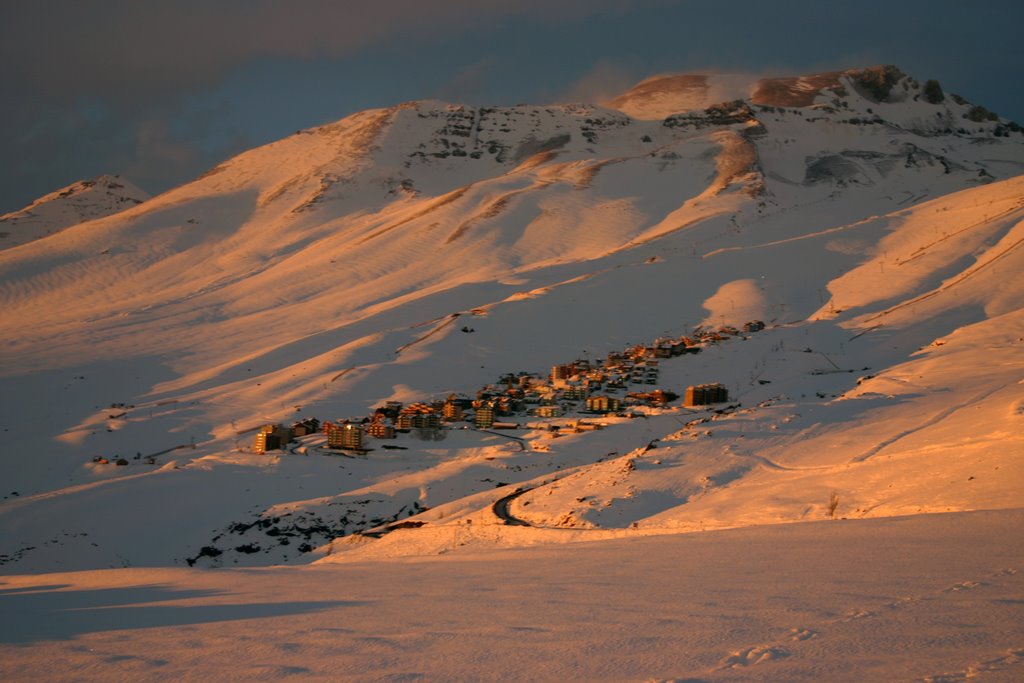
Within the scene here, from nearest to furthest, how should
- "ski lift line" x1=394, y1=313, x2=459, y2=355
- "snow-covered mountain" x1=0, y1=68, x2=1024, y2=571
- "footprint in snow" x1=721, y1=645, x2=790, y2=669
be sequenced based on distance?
"footprint in snow" x1=721, y1=645, x2=790, y2=669 → "snow-covered mountain" x1=0, y1=68, x2=1024, y2=571 → "ski lift line" x1=394, y1=313, x2=459, y2=355

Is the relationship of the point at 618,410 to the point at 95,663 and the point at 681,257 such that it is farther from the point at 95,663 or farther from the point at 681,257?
the point at 95,663

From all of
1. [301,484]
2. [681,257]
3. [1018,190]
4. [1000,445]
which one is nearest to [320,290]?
[681,257]

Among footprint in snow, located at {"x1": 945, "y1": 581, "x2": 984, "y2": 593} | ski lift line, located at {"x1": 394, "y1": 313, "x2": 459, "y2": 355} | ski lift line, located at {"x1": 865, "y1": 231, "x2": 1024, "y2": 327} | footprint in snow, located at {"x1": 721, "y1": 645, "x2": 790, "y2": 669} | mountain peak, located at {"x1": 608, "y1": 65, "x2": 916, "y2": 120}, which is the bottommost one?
footprint in snow, located at {"x1": 945, "y1": 581, "x2": 984, "y2": 593}

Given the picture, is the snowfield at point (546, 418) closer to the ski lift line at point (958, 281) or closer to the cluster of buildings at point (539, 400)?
the ski lift line at point (958, 281)

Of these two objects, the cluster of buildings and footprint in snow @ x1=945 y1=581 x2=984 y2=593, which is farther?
the cluster of buildings

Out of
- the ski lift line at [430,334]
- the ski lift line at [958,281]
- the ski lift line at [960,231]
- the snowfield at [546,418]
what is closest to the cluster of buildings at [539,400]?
the snowfield at [546,418]

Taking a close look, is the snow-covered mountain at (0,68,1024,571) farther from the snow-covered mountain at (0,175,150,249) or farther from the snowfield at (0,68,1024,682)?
the snow-covered mountain at (0,175,150,249)

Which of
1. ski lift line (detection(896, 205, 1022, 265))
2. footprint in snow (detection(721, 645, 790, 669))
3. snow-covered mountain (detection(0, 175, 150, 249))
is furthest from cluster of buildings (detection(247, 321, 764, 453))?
snow-covered mountain (detection(0, 175, 150, 249))
